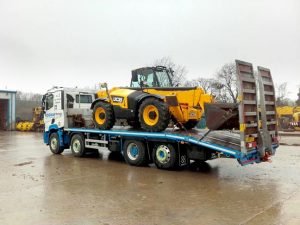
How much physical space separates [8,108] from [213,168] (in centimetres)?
3066

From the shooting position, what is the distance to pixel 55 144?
1485cm

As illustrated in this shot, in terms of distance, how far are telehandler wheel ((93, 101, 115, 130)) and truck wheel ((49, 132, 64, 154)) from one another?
283 cm

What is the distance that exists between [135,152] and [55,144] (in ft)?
15.6

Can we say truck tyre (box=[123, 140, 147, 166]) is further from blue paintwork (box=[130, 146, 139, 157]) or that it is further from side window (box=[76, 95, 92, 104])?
side window (box=[76, 95, 92, 104])

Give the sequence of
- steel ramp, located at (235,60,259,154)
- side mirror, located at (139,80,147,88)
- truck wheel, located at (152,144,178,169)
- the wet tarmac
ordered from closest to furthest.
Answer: the wet tarmac
steel ramp, located at (235,60,259,154)
truck wheel, located at (152,144,178,169)
side mirror, located at (139,80,147,88)

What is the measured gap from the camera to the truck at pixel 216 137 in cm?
875

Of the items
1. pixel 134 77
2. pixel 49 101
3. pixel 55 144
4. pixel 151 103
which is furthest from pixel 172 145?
pixel 49 101

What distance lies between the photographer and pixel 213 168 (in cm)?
1112

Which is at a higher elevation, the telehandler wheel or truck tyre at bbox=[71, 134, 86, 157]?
the telehandler wheel

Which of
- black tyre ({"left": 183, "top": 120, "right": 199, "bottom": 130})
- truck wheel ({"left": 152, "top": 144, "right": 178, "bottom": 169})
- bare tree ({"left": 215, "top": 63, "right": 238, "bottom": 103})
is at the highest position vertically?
bare tree ({"left": 215, "top": 63, "right": 238, "bottom": 103})

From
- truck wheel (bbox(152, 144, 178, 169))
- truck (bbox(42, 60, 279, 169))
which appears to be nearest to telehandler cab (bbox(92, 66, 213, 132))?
truck (bbox(42, 60, 279, 169))

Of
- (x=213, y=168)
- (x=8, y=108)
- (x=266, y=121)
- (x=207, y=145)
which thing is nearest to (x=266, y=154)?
(x=266, y=121)

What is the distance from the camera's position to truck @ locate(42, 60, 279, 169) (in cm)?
875

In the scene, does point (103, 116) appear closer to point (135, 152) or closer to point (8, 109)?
point (135, 152)
